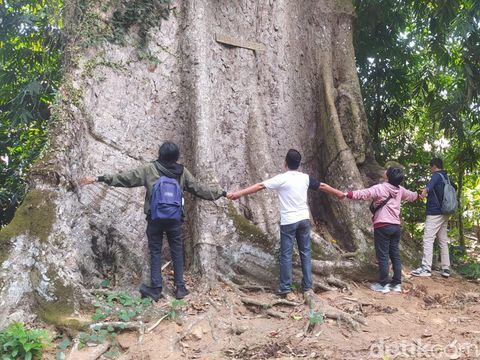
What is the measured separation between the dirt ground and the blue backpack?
38.1 inches

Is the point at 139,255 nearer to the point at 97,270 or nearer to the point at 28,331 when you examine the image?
the point at 97,270

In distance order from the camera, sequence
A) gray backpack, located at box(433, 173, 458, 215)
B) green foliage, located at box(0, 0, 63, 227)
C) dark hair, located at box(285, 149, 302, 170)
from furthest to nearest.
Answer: green foliage, located at box(0, 0, 63, 227) < gray backpack, located at box(433, 173, 458, 215) < dark hair, located at box(285, 149, 302, 170)

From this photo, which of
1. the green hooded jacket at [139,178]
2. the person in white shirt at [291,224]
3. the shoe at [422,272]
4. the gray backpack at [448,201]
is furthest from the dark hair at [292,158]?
the gray backpack at [448,201]

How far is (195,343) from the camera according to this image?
4746mm

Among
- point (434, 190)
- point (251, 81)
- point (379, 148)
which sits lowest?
point (434, 190)

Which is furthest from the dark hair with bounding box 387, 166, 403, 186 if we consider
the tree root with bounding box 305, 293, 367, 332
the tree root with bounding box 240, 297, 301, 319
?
the tree root with bounding box 240, 297, 301, 319

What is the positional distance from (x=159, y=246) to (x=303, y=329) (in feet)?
5.96

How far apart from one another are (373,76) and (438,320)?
794cm

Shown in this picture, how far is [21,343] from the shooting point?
4.19 meters

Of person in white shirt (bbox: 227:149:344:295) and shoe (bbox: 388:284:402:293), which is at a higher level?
person in white shirt (bbox: 227:149:344:295)

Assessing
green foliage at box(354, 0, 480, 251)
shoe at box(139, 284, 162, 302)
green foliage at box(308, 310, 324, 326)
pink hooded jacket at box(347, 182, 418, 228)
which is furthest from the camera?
green foliage at box(354, 0, 480, 251)

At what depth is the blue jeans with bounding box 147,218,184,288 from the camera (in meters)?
5.40

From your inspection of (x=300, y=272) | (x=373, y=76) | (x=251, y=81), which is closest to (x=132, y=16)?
(x=251, y=81)

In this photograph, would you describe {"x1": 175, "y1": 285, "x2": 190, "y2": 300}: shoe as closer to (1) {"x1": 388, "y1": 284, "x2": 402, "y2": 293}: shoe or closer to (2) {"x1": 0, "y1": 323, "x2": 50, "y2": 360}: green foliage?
(2) {"x1": 0, "y1": 323, "x2": 50, "y2": 360}: green foliage
